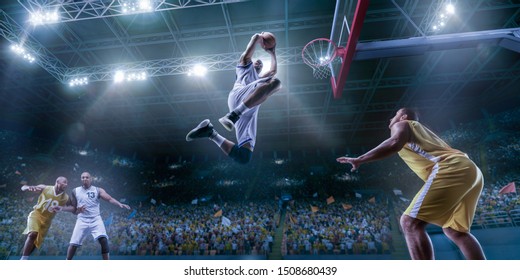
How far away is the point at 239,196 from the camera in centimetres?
1806

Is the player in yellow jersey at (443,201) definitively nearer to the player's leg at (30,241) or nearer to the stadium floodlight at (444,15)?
the player's leg at (30,241)

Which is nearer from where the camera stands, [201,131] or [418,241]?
[418,241]

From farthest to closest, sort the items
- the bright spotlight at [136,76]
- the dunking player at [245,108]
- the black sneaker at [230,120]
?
1. the bright spotlight at [136,76]
2. the dunking player at [245,108]
3. the black sneaker at [230,120]

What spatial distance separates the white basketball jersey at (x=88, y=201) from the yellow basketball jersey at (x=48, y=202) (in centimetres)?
36

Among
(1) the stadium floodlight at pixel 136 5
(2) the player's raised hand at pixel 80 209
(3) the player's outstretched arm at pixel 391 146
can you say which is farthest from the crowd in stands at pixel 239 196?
(3) the player's outstretched arm at pixel 391 146

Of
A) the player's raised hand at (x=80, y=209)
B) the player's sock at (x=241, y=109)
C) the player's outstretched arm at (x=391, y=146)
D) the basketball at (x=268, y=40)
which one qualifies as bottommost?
the player's raised hand at (x=80, y=209)

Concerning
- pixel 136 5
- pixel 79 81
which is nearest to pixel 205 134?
pixel 136 5

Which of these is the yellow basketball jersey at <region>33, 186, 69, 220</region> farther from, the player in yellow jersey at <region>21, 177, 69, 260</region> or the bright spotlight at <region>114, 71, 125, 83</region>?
the bright spotlight at <region>114, 71, 125, 83</region>

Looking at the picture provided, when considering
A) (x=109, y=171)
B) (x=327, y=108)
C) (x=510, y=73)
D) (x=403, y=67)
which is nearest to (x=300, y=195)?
(x=327, y=108)

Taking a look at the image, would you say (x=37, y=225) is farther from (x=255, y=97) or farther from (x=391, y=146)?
(x=391, y=146)

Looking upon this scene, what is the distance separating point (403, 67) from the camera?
11.5 m

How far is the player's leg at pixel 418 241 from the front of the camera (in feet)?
6.53

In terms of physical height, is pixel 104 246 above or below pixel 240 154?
below

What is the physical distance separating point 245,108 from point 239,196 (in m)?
15.9
